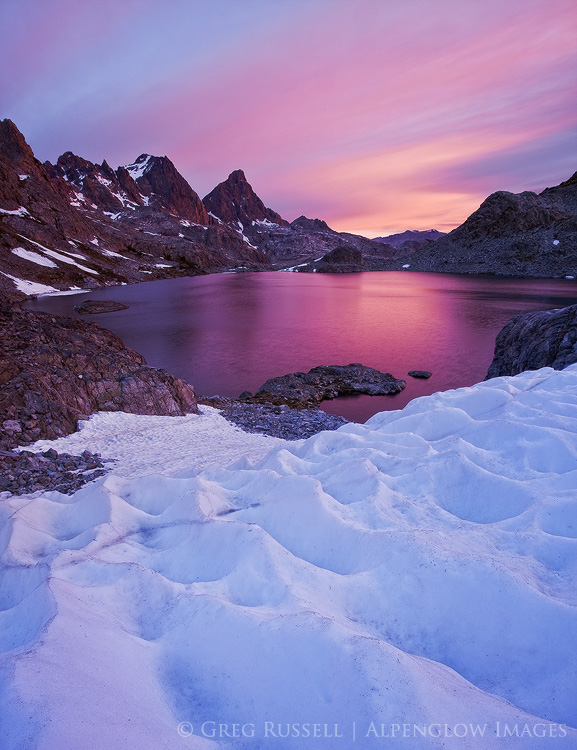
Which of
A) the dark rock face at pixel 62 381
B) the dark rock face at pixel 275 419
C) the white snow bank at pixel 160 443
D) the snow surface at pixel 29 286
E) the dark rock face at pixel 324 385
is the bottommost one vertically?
the dark rock face at pixel 324 385

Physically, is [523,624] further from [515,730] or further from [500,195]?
[500,195]

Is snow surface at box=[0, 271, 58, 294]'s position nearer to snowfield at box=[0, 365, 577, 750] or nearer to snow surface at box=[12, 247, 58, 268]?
snow surface at box=[12, 247, 58, 268]

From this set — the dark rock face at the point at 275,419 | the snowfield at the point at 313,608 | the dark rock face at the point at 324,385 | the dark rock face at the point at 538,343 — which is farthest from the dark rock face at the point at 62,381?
the dark rock face at the point at 538,343

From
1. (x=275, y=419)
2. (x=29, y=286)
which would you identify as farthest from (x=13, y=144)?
(x=275, y=419)

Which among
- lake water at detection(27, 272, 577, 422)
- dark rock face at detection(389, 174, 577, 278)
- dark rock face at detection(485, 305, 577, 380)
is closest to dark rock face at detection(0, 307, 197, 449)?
lake water at detection(27, 272, 577, 422)

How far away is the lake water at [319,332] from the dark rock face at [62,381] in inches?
471

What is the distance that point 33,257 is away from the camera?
357ft

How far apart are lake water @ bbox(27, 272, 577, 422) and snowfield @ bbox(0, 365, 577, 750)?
801 inches

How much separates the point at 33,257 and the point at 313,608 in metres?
132

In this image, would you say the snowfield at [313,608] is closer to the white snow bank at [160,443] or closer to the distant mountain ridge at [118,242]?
the white snow bank at [160,443]

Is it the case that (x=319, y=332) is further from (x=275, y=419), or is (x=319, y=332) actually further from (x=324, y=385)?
(x=275, y=419)

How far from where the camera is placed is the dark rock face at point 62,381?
1562 cm

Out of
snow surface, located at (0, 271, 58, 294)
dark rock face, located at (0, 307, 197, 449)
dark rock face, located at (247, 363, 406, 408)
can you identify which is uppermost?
snow surface, located at (0, 271, 58, 294)

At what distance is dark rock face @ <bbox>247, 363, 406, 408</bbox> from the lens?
28969mm
